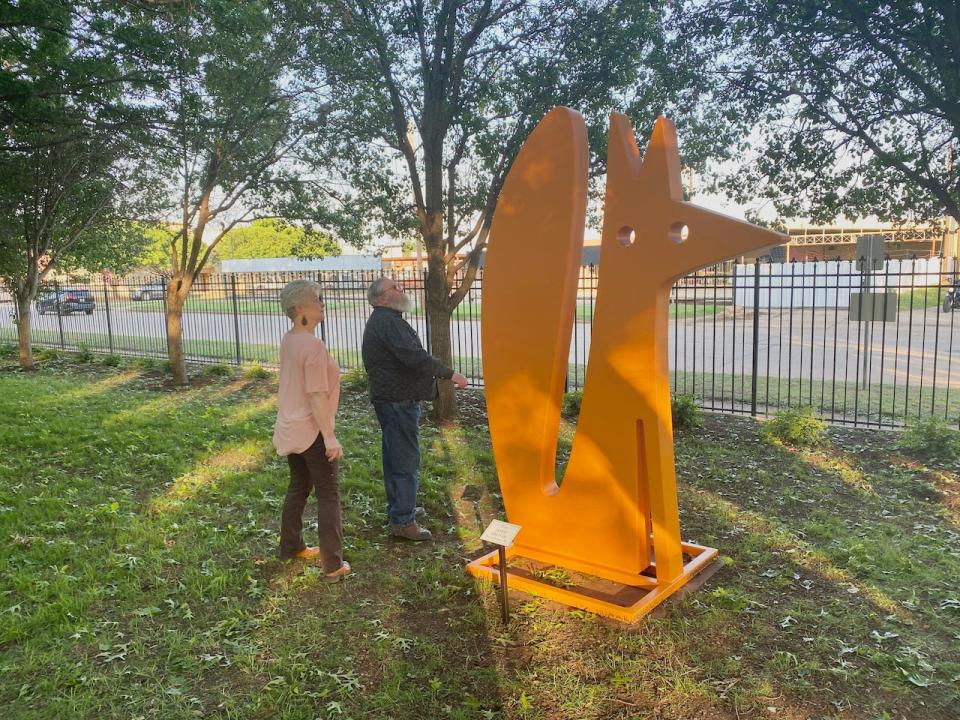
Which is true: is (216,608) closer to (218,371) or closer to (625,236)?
(625,236)

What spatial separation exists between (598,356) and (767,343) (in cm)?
1107

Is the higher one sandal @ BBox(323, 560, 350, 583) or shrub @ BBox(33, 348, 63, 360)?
shrub @ BBox(33, 348, 63, 360)

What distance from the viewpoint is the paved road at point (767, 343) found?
11.2 meters

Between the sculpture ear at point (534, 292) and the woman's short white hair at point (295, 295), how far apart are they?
112cm

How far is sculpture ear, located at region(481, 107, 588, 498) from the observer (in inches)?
161

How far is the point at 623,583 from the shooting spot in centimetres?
410

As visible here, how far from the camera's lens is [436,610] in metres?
3.86

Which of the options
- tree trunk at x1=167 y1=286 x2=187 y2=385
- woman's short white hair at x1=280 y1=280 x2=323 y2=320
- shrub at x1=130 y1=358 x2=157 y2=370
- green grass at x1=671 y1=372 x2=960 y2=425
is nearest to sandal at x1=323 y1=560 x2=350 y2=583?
woman's short white hair at x1=280 y1=280 x2=323 y2=320

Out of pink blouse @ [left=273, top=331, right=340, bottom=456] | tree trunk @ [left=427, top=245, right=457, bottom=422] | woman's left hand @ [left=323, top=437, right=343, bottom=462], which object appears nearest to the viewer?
pink blouse @ [left=273, top=331, right=340, bottom=456]

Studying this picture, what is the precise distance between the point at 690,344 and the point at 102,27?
1401cm

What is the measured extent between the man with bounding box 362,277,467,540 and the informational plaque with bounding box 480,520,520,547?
113 cm

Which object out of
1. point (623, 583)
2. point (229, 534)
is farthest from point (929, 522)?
point (229, 534)

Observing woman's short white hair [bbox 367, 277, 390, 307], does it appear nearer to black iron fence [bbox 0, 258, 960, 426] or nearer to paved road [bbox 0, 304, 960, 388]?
black iron fence [bbox 0, 258, 960, 426]

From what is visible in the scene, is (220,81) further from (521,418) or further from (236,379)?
(521,418)
